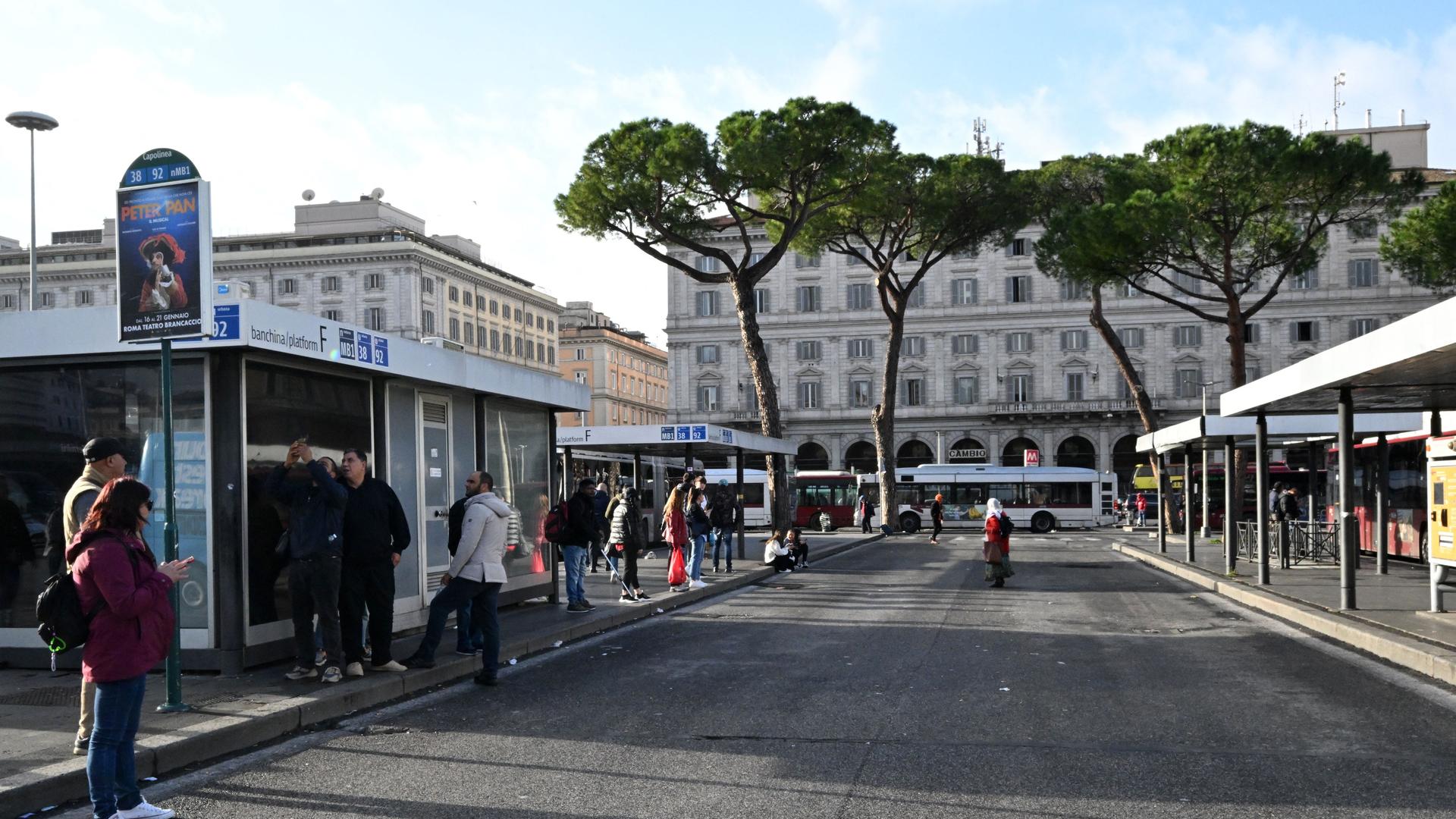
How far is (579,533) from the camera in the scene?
15.1 metres

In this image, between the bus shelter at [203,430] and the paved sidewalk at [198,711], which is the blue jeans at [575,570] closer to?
the paved sidewalk at [198,711]

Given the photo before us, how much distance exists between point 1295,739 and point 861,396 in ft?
237

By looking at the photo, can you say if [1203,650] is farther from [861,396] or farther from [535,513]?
[861,396]

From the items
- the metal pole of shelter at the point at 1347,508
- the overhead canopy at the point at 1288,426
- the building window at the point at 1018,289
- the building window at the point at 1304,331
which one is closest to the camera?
the metal pole of shelter at the point at 1347,508

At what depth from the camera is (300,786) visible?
686 cm

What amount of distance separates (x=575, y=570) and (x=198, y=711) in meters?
7.03

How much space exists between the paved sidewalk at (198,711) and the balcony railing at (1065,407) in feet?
217

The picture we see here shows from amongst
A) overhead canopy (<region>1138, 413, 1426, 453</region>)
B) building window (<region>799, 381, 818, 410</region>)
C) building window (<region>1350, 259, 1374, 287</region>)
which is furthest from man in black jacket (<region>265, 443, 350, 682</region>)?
building window (<region>1350, 259, 1374, 287</region>)

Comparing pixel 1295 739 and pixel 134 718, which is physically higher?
pixel 134 718

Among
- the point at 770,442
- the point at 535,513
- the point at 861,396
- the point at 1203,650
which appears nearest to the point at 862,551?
the point at 770,442

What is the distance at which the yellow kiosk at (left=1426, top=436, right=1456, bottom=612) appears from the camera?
546 inches

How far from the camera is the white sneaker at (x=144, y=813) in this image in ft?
19.8

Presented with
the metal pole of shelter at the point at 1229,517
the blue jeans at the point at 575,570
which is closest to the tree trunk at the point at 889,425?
the metal pole of shelter at the point at 1229,517

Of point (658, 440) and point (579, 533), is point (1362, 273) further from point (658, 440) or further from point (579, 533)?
point (579, 533)
